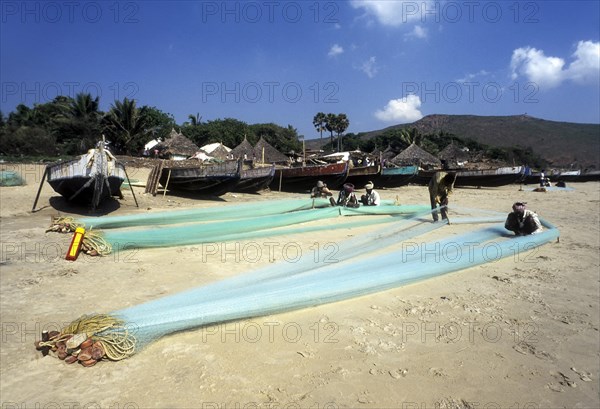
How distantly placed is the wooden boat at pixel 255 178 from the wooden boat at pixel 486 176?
39.4ft

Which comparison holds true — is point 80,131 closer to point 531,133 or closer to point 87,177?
point 87,177

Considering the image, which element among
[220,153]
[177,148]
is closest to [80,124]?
[177,148]

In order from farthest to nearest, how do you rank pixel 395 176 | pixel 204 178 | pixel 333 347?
pixel 395 176, pixel 204 178, pixel 333 347

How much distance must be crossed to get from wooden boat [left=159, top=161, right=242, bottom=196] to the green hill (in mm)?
60423

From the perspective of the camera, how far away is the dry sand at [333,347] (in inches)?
98.4

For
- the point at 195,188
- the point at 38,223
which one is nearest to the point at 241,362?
the point at 38,223

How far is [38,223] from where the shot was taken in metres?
8.33

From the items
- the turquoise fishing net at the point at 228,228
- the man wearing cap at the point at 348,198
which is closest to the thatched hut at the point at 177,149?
the man wearing cap at the point at 348,198

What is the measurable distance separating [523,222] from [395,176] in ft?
47.5

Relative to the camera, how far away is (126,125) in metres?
31.0

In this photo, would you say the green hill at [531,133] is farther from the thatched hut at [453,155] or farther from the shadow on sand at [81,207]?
the shadow on sand at [81,207]

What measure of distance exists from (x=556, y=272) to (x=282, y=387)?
4.55m

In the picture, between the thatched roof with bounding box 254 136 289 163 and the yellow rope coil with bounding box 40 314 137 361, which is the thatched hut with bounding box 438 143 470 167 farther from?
the yellow rope coil with bounding box 40 314 137 361

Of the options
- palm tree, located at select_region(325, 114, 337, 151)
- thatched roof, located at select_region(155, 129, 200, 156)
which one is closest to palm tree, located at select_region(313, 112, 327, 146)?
palm tree, located at select_region(325, 114, 337, 151)
